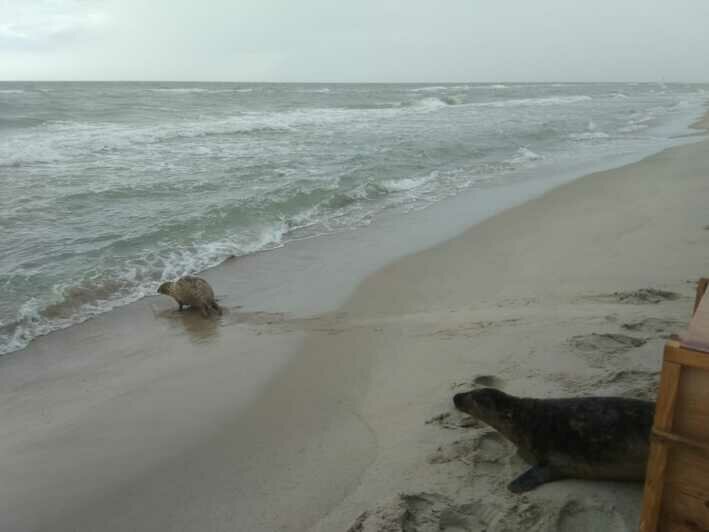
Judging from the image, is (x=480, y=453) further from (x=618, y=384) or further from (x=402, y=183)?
(x=402, y=183)

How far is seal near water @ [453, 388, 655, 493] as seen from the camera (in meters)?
2.99

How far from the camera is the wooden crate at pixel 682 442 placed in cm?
192

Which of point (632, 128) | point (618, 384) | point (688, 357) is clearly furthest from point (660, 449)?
point (632, 128)

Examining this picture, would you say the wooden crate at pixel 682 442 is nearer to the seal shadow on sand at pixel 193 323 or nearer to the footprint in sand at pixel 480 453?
the footprint in sand at pixel 480 453

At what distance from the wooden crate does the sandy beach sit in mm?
770

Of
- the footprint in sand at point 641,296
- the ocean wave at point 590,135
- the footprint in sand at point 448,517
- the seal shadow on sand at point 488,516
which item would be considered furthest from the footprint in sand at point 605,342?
the ocean wave at point 590,135

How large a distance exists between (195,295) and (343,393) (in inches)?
113

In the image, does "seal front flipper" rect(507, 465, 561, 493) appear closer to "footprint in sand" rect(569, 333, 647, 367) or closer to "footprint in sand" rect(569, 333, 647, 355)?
"footprint in sand" rect(569, 333, 647, 367)

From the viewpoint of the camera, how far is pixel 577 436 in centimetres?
312

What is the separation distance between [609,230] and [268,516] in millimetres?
7346

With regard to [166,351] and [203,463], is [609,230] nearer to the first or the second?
[166,351]

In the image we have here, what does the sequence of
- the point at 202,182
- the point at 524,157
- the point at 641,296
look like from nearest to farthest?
the point at 641,296 → the point at 202,182 → the point at 524,157

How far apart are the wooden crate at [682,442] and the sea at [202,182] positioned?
228 inches

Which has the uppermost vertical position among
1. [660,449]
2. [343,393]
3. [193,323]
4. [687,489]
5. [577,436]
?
[660,449]
